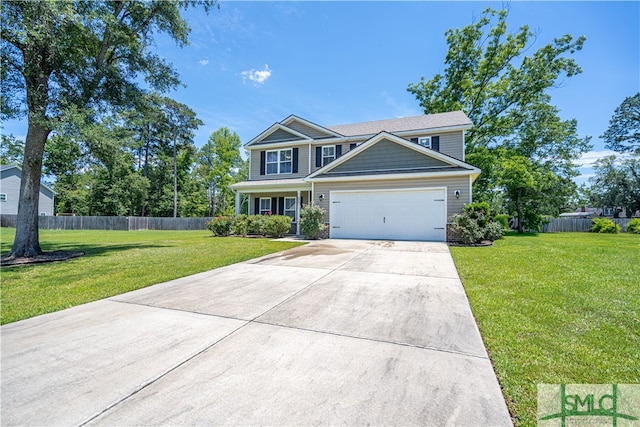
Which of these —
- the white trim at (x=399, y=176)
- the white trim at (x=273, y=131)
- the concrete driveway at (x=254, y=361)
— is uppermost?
the white trim at (x=273, y=131)

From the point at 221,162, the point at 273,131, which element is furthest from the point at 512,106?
the point at 221,162

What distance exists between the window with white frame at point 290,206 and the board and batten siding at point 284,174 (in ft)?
4.85

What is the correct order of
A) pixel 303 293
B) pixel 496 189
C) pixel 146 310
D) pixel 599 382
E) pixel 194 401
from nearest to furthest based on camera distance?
pixel 194 401, pixel 599 382, pixel 146 310, pixel 303 293, pixel 496 189

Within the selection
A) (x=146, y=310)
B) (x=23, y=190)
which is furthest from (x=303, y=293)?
(x=23, y=190)

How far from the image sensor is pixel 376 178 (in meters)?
Result: 12.4

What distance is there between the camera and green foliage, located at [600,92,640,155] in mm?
26891

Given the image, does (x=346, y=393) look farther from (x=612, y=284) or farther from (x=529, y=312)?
(x=612, y=284)

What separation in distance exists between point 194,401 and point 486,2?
27987mm

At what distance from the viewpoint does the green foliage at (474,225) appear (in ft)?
34.8

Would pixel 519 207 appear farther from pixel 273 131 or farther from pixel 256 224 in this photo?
pixel 256 224

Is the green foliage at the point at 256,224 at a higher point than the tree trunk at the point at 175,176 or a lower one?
lower

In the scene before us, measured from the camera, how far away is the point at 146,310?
3855 millimetres

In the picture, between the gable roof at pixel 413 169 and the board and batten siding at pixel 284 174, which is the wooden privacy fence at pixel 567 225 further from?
the board and batten siding at pixel 284 174

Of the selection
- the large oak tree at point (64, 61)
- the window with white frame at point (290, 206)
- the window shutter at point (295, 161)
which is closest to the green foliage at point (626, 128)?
the window shutter at point (295, 161)
